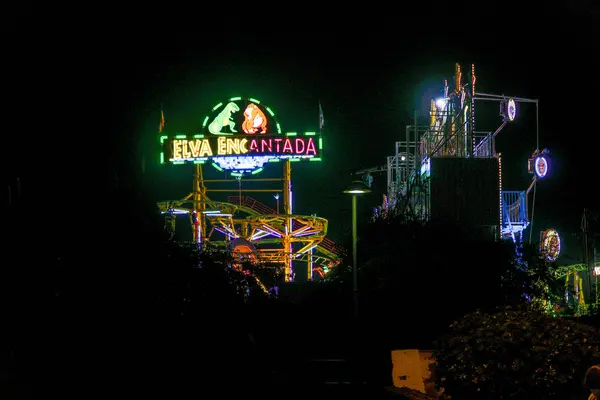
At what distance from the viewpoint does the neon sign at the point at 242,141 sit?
113ft

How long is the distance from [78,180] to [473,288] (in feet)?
39.8

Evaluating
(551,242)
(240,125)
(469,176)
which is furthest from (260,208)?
(469,176)

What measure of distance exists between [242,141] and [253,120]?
1208mm

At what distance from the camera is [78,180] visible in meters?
13.3

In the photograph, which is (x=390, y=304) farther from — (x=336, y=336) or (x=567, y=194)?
(x=567, y=194)

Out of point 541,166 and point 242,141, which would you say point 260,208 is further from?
point 541,166

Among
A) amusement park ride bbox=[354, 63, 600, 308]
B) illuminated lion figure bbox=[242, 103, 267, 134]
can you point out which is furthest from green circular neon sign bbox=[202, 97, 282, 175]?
amusement park ride bbox=[354, 63, 600, 308]

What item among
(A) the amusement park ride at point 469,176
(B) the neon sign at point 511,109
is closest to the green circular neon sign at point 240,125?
(A) the amusement park ride at point 469,176

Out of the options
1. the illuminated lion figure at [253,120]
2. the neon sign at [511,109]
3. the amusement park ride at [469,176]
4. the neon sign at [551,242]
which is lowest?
the neon sign at [551,242]

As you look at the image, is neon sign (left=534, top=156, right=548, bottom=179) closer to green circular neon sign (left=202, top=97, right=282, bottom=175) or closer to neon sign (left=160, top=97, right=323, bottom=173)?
neon sign (left=160, top=97, right=323, bottom=173)

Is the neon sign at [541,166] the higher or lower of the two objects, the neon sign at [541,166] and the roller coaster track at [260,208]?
the higher

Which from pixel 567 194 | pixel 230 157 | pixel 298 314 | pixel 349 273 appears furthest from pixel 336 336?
pixel 567 194

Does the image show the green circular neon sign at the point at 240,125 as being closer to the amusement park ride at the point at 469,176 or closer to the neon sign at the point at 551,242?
the amusement park ride at the point at 469,176

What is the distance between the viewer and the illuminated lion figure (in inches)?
1368
